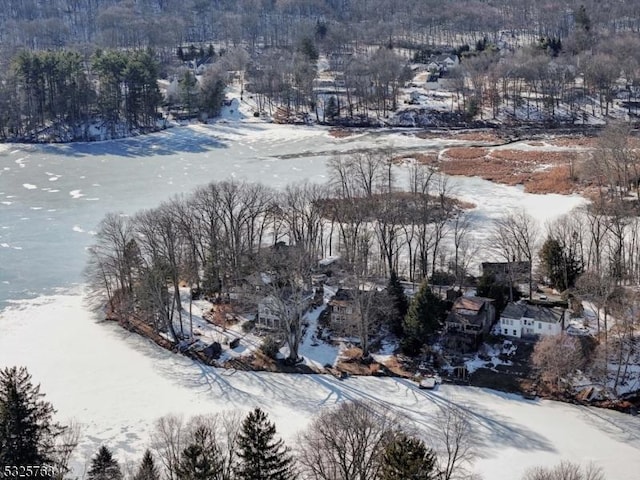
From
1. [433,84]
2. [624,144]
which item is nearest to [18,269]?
[624,144]

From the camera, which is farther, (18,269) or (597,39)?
(597,39)

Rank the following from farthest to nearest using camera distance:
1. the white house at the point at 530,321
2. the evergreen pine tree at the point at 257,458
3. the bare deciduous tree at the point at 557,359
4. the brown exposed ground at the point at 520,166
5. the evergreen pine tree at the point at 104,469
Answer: the brown exposed ground at the point at 520,166 → the white house at the point at 530,321 → the bare deciduous tree at the point at 557,359 → the evergreen pine tree at the point at 104,469 → the evergreen pine tree at the point at 257,458

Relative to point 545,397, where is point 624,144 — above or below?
above

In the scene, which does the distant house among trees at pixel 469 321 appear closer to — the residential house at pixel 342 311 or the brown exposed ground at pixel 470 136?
the residential house at pixel 342 311

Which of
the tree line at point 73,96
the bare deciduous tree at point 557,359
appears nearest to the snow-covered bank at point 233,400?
the bare deciduous tree at point 557,359

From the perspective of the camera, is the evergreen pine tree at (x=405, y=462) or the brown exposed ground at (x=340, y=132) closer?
the evergreen pine tree at (x=405, y=462)

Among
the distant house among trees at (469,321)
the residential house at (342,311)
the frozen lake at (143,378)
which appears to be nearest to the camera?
the frozen lake at (143,378)

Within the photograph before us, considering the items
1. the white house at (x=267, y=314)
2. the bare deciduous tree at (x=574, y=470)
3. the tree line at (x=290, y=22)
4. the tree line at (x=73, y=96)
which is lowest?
the bare deciduous tree at (x=574, y=470)

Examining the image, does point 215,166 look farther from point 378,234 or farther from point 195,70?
point 195,70
